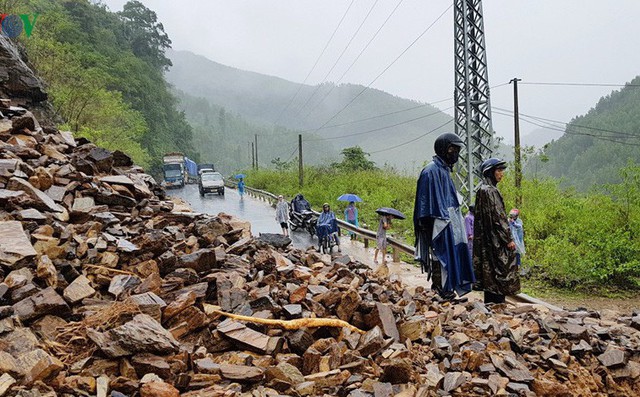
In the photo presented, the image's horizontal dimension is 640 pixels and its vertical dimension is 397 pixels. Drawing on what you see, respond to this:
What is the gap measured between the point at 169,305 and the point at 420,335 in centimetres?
216

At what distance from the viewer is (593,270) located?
909 cm

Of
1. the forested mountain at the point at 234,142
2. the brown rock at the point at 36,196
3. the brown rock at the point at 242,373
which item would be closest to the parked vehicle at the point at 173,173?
the brown rock at the point at 36,196

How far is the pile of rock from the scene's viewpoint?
2.68 metres

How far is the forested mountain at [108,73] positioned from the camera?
2147 centimetres

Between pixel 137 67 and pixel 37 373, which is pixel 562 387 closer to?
pixel 37 373

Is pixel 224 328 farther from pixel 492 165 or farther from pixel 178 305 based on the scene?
pixel 492 165

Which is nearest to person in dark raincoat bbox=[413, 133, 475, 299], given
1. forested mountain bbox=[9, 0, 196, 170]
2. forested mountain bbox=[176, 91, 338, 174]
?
forested mountain bbox=[9, 0, 196, 170]

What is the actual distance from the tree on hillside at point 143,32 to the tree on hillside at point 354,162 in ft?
134

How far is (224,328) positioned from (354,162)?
32.1 metres

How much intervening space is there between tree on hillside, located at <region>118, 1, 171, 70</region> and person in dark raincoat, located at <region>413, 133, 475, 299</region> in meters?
64.9

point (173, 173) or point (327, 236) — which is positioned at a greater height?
point (173, 173)

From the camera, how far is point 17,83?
10.4 meters

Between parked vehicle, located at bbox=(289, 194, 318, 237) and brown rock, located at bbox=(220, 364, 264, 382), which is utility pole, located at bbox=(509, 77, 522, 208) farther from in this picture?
brown rock, located at bbox=(220, 364, 264, 382)

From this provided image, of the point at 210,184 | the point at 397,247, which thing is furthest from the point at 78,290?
the point at 210,184
